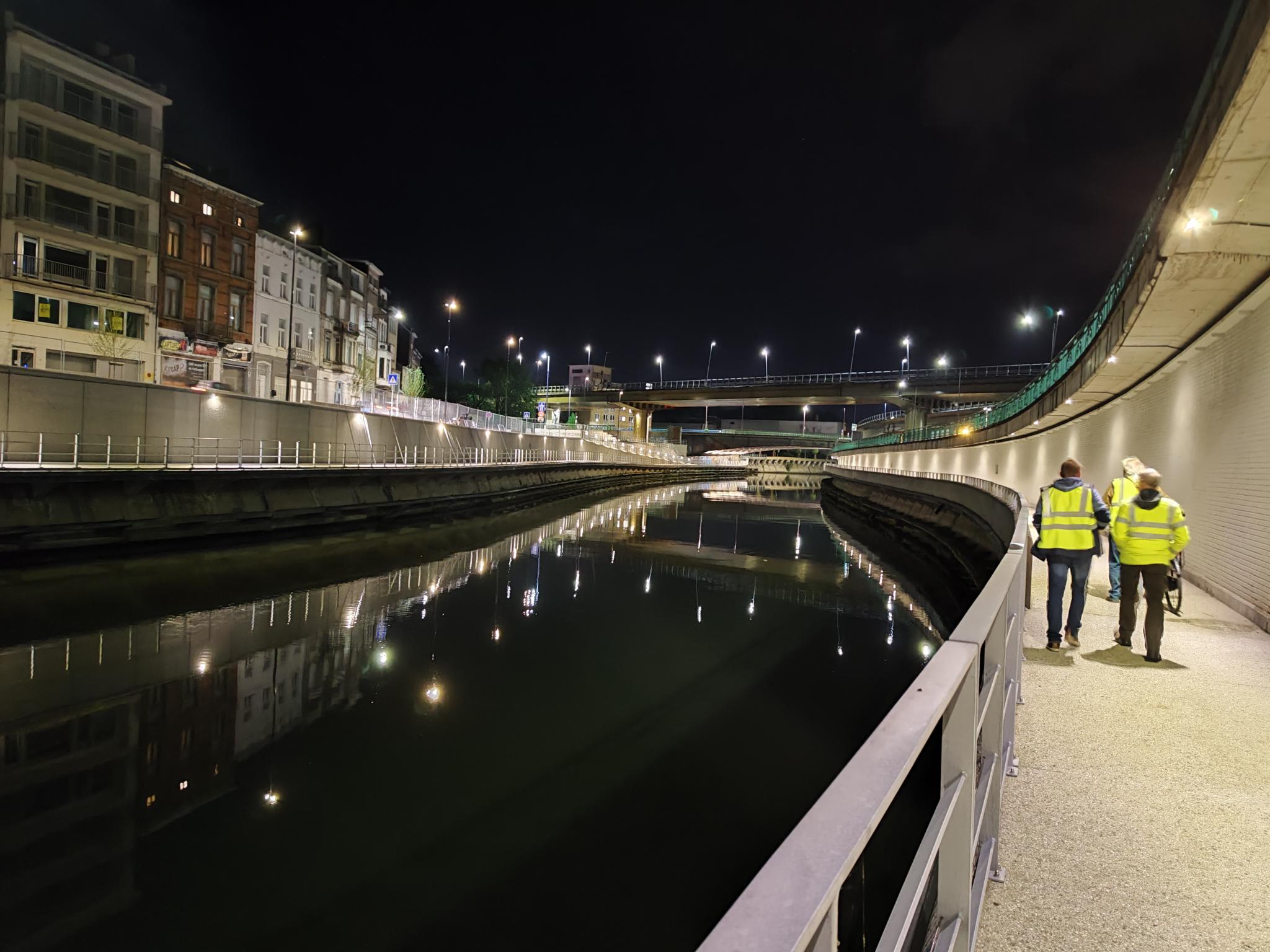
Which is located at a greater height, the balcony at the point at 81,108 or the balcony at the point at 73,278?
the balcony at the point at 81,108

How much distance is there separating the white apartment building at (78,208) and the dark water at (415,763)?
23643mm

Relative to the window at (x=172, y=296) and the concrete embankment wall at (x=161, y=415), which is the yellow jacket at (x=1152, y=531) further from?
the window at (x=172, y=296)

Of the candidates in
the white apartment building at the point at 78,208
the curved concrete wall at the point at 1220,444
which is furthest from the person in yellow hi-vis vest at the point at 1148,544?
the white apartment building at the point at 78,208

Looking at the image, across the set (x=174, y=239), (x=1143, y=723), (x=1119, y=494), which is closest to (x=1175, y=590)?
(x=1119, y=494)

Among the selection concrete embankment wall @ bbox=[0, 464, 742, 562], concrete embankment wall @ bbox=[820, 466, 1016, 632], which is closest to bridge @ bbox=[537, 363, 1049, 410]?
concrete embankment wall @ bbox=[820, 466, 1016, 632]

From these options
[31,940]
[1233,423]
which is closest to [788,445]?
[1233,423]

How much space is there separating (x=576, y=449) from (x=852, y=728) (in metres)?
56.2

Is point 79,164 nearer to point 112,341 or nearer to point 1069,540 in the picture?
point 112,341

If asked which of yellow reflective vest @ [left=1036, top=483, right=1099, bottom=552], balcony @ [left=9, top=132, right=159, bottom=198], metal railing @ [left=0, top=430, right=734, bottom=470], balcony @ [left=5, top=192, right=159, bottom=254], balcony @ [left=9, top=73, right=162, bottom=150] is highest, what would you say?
balcony @ [left=9, top=73, right=162, bottom=150]

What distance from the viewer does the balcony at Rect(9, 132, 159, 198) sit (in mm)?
32062

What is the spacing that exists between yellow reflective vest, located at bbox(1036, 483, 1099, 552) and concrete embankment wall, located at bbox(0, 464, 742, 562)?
18.7 m

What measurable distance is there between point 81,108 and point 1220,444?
42.9m

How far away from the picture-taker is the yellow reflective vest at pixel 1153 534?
7.33m

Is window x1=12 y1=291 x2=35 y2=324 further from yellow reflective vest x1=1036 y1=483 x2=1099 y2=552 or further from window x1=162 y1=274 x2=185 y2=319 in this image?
yellow reflective vest x1=1036 y1=483 x2=1099 y2=552
